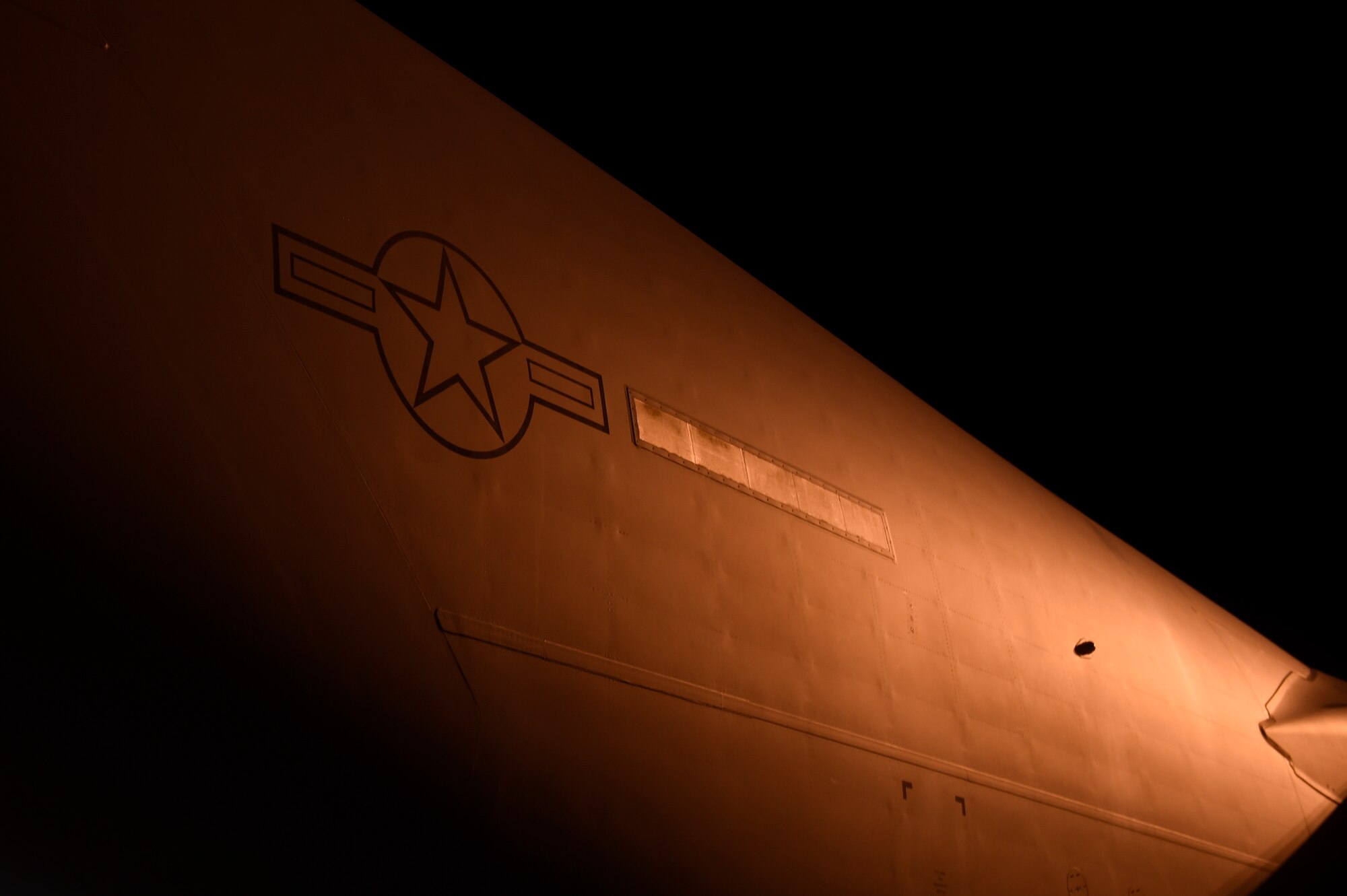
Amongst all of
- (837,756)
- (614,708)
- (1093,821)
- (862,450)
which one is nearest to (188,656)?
(614,708)

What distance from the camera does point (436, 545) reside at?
3.96 m

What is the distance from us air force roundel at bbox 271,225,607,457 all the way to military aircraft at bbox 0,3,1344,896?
18mm

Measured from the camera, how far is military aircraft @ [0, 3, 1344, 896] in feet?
10.7

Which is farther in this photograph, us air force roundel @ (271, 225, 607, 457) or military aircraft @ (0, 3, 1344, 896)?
us air force roundel @ (271, 225, 607, 457)

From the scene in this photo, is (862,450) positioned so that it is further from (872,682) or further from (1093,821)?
(1093,821)

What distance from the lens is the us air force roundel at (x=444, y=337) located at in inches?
163

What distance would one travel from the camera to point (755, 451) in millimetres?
5738

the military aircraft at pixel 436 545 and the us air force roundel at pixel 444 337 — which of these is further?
the us air force roundel at pixel 444 337

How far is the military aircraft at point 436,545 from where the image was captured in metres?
3.25

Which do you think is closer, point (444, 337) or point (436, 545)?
point (436, 545)

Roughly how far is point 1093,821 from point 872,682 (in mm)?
1981

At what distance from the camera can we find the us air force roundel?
4137 millimetres

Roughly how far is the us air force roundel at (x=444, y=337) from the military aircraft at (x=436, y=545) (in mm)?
18

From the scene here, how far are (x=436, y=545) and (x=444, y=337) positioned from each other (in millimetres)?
940
